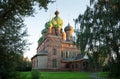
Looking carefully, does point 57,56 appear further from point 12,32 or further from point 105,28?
point 12,32

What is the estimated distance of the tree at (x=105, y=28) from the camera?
28.7m

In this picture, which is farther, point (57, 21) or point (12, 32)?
point (57, 21)

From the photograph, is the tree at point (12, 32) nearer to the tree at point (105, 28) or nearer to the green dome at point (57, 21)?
the tree at point (105, 28)

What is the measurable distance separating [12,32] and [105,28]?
15179 millimetres

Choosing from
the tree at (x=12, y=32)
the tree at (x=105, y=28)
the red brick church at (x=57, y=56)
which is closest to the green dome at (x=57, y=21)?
the red brick church at (x=57, y=56)

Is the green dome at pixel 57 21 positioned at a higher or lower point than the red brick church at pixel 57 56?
higher

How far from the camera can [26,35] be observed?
2075 cm

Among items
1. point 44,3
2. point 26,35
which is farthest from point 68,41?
point 44,3

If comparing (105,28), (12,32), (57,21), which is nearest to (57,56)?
(57,21)

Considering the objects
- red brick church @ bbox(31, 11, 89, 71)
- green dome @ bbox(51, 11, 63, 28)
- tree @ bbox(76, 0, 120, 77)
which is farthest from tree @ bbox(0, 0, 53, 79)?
green dome @ bbox(51, 11, 63, 28)

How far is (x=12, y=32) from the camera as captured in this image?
61.4ft

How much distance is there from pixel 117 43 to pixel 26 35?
13681mm

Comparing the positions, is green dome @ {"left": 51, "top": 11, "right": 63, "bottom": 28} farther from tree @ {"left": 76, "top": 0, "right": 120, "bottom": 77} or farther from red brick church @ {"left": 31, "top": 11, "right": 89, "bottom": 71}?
tree @ {"left": 76, "top": 0, "right": 120, "bottom": 77}

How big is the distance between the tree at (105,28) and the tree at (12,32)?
12723 mm
